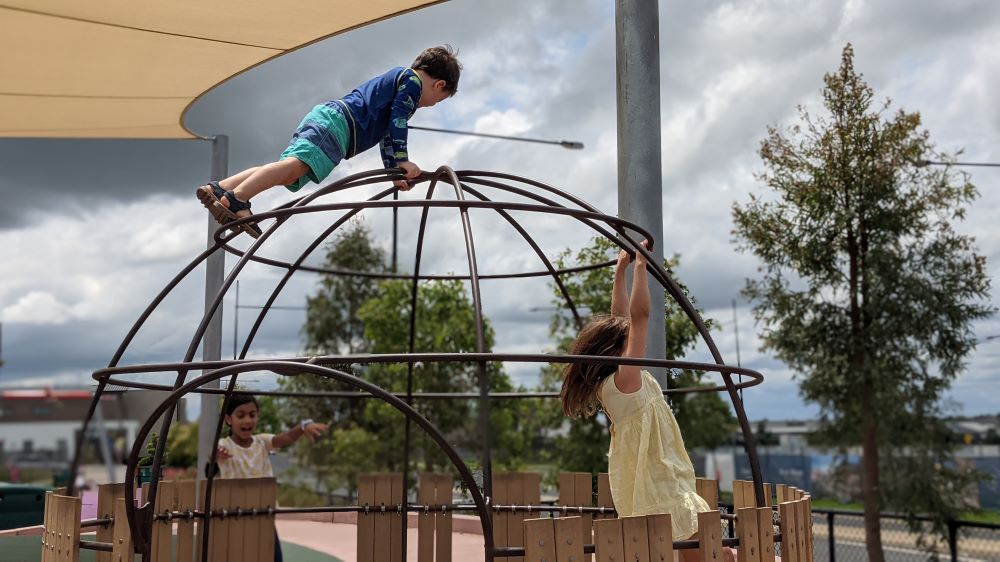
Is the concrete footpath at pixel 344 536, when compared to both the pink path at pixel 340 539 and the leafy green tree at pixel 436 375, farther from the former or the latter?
the leafy green tree at pixel 436 375

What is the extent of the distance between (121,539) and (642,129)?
10.5ft

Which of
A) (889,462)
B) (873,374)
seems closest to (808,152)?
(873,374)

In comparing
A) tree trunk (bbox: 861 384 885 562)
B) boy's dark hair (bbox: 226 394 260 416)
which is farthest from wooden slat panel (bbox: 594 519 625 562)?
tree trunk (bbox: 861 384 885 562)

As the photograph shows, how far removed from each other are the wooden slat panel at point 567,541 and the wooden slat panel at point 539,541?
2cm

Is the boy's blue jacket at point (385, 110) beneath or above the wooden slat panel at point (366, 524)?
above

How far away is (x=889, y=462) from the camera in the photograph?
13.1 m

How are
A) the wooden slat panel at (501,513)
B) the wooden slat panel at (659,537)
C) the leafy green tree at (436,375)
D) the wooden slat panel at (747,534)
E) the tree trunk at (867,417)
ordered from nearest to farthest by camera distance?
the wooden slat panel at (659,537), the wooden slat panel at (747,534), the wooden slat panel at (501,513), the tree trunk at (867,417), the leafy green tree at (436,375)

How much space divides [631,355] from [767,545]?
34.8 inches

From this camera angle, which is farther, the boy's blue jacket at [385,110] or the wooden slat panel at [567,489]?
the wooden slat panel at [567,489]

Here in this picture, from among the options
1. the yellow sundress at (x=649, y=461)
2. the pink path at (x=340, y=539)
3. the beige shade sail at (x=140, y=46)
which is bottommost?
the pink path at (x=340, y=539)

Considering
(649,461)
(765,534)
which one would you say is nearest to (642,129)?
(649,461)

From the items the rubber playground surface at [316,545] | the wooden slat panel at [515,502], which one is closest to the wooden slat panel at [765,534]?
the wooden slat panel at [515,502]

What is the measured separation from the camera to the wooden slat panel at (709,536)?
3279mm

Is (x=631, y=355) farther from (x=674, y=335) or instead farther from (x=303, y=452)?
(x=303, y=452)
